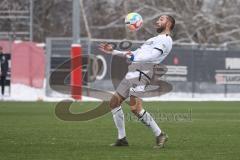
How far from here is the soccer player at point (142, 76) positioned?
14.1m

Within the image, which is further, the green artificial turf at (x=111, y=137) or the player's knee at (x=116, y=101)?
the player's knee at (x=116, y=101)

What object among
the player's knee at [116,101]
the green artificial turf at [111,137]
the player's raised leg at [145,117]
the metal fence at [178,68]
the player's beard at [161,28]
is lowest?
the metal fence at [178,68]

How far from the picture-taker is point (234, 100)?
37.0 meters

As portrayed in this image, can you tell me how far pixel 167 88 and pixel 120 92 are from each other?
24.4 meters

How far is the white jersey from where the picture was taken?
14062mm

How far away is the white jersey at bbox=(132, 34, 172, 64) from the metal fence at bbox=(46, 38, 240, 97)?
2302 centimetres

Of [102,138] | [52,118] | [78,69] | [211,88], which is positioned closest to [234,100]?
[211,88]

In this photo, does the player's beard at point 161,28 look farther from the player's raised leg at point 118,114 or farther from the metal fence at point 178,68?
the metal fence at point 178,68

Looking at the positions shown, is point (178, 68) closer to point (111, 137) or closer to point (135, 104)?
point (111, 137)

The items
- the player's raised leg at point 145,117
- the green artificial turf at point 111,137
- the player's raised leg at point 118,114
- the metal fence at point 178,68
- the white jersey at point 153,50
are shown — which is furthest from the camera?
the metal fence at point 178,68

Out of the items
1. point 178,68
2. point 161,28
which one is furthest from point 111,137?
point 178,68

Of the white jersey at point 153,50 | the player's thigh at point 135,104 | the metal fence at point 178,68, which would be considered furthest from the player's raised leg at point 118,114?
the metal fence at point 178,68

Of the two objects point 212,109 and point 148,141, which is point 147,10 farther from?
point 148,141

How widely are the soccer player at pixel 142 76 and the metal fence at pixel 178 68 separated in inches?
895
